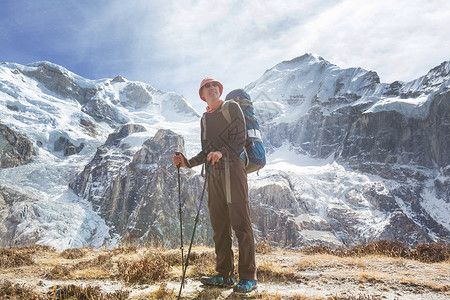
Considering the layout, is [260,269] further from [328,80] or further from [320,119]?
[328,80]

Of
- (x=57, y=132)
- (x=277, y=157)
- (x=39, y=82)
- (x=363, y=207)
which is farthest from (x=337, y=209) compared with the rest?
(x=39, y=82)

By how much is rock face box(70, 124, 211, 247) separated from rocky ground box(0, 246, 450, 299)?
79.8 meters

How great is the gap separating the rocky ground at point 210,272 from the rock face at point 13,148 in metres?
143

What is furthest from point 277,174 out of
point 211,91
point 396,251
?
point 211,91

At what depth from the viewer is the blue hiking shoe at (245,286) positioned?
147 inches

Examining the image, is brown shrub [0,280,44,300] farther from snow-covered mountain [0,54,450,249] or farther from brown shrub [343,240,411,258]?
snow-covered mountain [0,54,450,249]

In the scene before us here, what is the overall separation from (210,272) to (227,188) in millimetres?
2073

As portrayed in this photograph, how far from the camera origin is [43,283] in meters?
4.62

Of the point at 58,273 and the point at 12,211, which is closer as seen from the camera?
the point at 58,273

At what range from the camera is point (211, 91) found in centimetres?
470

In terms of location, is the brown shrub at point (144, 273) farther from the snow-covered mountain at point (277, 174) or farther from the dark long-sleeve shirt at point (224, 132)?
the snow-covered mountain at point (277, 174)

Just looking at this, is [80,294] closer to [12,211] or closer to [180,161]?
[180,161]

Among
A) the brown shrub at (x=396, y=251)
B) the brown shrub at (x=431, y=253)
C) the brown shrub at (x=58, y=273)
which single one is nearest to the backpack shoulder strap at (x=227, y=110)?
the brown shrub at (x=58, y=273)

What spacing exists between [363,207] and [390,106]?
68.4 meters
